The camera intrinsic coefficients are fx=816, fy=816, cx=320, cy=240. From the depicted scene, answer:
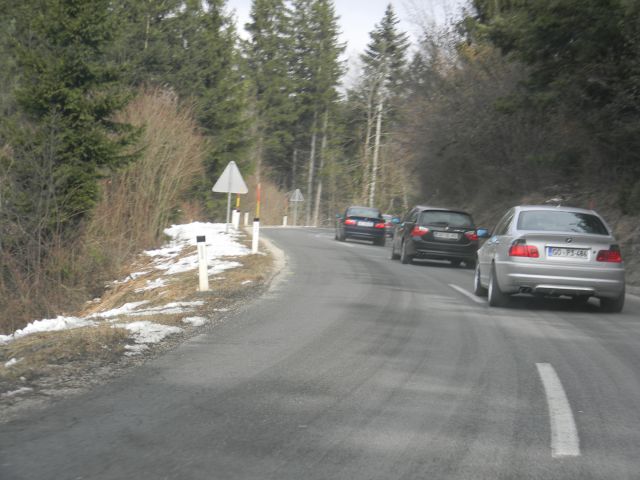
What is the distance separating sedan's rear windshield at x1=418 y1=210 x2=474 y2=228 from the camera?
70.7 ft

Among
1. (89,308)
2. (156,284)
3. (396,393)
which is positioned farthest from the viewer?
(89,308)

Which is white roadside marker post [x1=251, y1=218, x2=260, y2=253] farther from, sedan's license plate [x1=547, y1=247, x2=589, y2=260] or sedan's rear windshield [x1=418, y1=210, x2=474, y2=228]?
sedan's license plate [x1=547, y1=247, x2=589, y2=260]

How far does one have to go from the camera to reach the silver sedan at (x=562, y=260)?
11781 mm

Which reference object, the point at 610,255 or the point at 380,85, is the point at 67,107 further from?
the point at 380,85

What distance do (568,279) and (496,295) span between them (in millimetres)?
1163

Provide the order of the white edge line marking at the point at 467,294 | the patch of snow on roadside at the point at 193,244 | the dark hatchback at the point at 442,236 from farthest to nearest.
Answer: the dark hatchback at the point at 442,236
the patch of snow on roadside at the point at 193,244
the white edge line marking at the point at 467,294

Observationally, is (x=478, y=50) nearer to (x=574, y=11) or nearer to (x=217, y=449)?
(x=574, y=11)

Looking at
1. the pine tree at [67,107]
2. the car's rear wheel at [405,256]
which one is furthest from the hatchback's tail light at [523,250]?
the pine tree at [67,107]

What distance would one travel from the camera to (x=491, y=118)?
3012 cm

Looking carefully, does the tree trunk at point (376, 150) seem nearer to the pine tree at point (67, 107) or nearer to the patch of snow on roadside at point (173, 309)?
the pine tree at point (67, 107)

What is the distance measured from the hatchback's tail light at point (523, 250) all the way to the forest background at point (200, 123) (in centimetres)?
700

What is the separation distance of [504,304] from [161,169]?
18864mm

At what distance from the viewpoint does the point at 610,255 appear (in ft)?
38.8

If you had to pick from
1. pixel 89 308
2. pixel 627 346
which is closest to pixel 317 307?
pixel 627 346
